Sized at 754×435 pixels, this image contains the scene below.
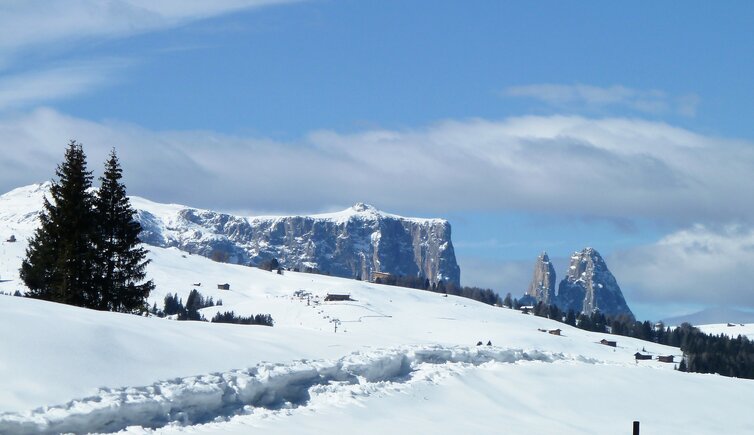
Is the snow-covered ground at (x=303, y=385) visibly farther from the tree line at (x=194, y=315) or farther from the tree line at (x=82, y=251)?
the tree line at (x=194, y=315)

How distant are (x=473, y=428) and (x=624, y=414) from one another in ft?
23.9

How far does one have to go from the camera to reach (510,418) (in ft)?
100

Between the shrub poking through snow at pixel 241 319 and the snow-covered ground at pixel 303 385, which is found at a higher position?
the shrub poking through snow at pixel 241 319

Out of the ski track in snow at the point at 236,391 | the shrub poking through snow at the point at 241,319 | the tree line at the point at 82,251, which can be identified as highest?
the shrub poking through snow at the point at 241,319

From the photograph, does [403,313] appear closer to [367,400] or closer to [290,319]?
[290,319]

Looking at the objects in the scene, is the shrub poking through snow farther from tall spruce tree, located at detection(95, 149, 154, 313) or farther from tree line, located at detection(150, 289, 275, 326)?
tall spruce tree, located at detection(95, 149, 154, 313)

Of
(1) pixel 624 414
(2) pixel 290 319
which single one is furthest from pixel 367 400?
(2) pixel 290 319

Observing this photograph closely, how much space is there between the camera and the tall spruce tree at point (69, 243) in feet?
143

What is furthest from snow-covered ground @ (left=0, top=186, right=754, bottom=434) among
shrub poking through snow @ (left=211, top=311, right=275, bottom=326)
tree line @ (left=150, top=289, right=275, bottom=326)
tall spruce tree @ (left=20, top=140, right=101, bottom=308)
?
shrub poking through snow @ (left=211, top=311, right=275, bottom=326)

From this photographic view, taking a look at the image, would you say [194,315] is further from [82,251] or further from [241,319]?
[82,251]

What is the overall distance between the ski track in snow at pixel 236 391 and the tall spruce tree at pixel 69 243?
15.5 meters

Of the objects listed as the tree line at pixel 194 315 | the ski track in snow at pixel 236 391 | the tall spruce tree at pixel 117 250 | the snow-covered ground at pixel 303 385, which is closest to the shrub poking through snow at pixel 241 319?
the tree line at pixel 194 315

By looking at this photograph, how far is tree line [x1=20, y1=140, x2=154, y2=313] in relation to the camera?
143 ft

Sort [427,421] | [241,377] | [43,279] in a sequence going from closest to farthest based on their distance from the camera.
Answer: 1. [241,377]
2. [427,421]
3. [43,279]
